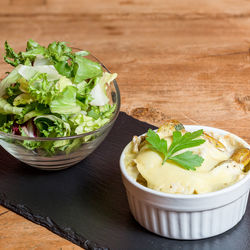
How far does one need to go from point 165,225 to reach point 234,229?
234mm

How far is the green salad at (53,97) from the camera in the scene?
74.2 inches

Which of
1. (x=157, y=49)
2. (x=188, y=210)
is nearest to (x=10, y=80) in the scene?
(x=188, y=210)

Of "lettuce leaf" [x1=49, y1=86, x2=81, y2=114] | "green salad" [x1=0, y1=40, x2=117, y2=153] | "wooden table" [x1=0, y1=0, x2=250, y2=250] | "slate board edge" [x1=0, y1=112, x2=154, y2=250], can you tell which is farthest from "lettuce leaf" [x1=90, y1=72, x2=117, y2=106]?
"slate board edge" [x1=0, y1=112, x2=154, y2=250]

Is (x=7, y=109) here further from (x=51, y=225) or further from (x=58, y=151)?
(x=51, y=225)

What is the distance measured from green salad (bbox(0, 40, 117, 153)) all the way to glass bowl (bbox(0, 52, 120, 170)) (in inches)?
1.0

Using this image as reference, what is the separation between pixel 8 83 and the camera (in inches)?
80.3

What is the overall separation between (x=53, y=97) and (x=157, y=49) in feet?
4.42

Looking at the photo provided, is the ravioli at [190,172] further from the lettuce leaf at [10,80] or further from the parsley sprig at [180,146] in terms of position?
the lettuce leaf at [10,80]

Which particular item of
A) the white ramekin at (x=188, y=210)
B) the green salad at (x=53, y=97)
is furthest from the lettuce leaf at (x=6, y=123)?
the white ramekin at (x=188, y=210)

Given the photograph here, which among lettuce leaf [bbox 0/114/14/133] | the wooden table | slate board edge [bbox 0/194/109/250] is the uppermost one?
lettuce leaf [bbox 0/114/14/133]

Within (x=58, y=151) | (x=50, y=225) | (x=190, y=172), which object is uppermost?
(x=190, y=172)

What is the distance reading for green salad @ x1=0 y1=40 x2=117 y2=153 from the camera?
1884 mm

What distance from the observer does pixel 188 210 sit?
156 centimetres

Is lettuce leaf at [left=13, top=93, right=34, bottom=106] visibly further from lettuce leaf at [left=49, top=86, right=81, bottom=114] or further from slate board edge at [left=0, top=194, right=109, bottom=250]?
slate board edge at [left=0, top=194, right=109, bottom=250]
